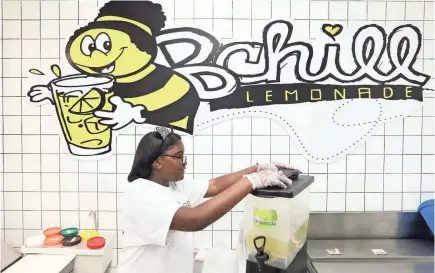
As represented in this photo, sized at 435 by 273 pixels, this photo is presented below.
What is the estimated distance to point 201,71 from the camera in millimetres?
2219

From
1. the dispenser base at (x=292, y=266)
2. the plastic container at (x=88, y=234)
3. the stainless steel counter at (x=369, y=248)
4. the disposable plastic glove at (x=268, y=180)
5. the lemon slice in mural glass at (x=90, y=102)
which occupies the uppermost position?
the lemon slice in mural glass at (x=90, y=102)

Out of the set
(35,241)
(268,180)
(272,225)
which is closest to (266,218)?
(272,225)

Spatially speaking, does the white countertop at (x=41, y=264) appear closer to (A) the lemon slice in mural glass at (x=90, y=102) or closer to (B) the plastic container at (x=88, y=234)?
(B) the plastic container at (x=88, y=234)

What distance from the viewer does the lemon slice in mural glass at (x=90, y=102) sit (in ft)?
7.27

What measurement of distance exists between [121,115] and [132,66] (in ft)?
0.98

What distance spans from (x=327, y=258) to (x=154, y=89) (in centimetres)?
135

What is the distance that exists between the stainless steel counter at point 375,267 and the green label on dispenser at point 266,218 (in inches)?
27.0

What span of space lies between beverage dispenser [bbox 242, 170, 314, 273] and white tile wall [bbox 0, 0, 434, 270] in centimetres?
89

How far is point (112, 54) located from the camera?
221 centimetres

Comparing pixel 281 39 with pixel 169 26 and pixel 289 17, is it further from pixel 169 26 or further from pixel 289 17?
pixel 169 26

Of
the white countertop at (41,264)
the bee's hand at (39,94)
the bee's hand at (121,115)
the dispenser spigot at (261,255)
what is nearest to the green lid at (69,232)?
the white countertop at (41,264)

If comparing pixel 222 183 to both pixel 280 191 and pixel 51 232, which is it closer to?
pixel 280 191

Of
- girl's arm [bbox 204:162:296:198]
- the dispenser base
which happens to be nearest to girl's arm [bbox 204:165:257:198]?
girl's arm [bbox 204:162:296:198]

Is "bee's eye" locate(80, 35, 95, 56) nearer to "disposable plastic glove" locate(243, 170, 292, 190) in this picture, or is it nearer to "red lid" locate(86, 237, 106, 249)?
"red lid" locate(86, 237, 106, 249)
